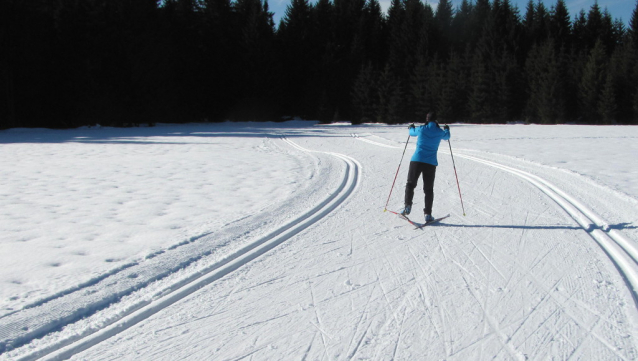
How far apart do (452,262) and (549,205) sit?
4.03 m

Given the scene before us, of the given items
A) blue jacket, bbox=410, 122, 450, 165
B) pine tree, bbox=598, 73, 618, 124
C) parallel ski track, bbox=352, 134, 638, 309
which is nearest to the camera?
parallel ski track, bbox=352, 134, 638, 309

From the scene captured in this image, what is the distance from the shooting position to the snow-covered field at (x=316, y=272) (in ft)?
11.9

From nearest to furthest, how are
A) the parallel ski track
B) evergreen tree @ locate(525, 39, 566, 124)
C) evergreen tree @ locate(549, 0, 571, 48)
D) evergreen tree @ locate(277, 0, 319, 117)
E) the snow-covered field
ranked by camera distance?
the snow-covered field, the parallel ski track, evergreen tree @ locate(525, 39, 566, 124), evergreen tree @ locate(277, 0, 319, 117), evergreen tree @ locate(549, 0, 571, 48)

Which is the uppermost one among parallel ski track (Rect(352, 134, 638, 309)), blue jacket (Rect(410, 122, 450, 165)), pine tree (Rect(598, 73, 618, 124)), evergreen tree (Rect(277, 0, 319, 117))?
evergreen tree (Rect(277, 0, 319, 117))

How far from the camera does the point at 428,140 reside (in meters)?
7.28

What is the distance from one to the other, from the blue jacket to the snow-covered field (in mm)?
1065

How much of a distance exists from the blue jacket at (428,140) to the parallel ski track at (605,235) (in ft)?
8.01

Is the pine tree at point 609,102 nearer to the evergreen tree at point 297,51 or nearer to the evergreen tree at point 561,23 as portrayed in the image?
the evergreen tree at point 561,23

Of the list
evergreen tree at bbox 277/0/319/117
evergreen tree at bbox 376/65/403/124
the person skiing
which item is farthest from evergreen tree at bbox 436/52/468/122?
the person skiing

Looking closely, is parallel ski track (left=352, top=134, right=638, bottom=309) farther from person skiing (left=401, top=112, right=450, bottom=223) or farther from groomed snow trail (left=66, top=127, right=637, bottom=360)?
person skiing (left=401, top=112, right=450, bottom=223)

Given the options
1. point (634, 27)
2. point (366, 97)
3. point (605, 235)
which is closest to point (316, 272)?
point (605, 235)

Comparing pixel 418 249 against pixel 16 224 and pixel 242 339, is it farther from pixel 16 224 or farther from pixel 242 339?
pixel 16 224

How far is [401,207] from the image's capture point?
8.52 meters

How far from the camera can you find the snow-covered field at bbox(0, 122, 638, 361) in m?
3.62
